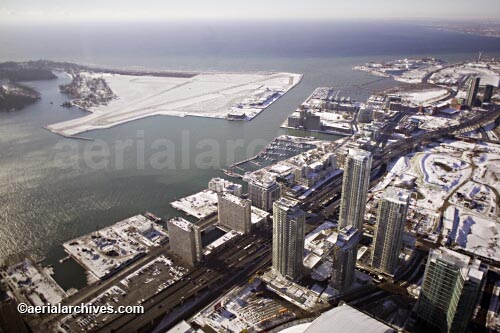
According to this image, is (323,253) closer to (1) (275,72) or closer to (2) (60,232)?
(2) (60,232)

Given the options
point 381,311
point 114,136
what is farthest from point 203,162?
point 381,311

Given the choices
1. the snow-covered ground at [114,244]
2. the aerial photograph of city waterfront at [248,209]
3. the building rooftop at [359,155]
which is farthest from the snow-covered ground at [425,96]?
the snow-covered ground at [114,244]

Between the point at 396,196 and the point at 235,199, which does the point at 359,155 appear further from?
the point at 235,199

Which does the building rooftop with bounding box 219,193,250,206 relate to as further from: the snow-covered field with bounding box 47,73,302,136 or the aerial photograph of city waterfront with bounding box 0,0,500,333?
the snow-covered field with bounding box 47,73,302,136

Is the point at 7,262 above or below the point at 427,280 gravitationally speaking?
below

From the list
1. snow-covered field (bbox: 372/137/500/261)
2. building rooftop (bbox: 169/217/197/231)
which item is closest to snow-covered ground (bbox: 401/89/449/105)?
snow-covered field (bbox: 372/137/500/261)

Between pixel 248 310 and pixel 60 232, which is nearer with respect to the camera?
pixel 248 310
